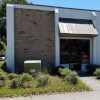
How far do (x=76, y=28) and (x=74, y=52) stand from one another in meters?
2.31

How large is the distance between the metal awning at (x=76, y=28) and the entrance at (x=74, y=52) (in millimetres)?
1149

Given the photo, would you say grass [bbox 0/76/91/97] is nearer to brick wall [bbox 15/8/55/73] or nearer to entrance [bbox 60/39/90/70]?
brick wall [bbox 15/8/55/73]

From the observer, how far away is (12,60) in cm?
898

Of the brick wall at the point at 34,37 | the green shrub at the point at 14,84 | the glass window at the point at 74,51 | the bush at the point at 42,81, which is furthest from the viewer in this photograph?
the glass window at the point at 74,51

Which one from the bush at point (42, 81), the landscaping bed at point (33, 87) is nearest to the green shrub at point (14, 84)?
the landscaping bed at point (33, 87)

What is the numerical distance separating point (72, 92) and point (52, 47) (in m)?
5.09

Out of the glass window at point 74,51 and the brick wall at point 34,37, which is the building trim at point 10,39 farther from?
the glass window at point 74,51

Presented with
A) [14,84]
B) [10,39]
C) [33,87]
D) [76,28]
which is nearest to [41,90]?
[33,87]

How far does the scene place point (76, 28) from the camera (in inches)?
396

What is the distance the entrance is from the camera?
10500 mm

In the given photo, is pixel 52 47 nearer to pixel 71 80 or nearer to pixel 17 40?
pixel 17 40

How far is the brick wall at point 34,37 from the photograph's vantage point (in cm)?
925

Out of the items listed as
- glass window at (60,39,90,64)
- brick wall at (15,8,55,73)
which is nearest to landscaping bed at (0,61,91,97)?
brick wall at (15,8,55,73)

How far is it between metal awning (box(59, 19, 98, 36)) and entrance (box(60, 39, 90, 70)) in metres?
1.15
